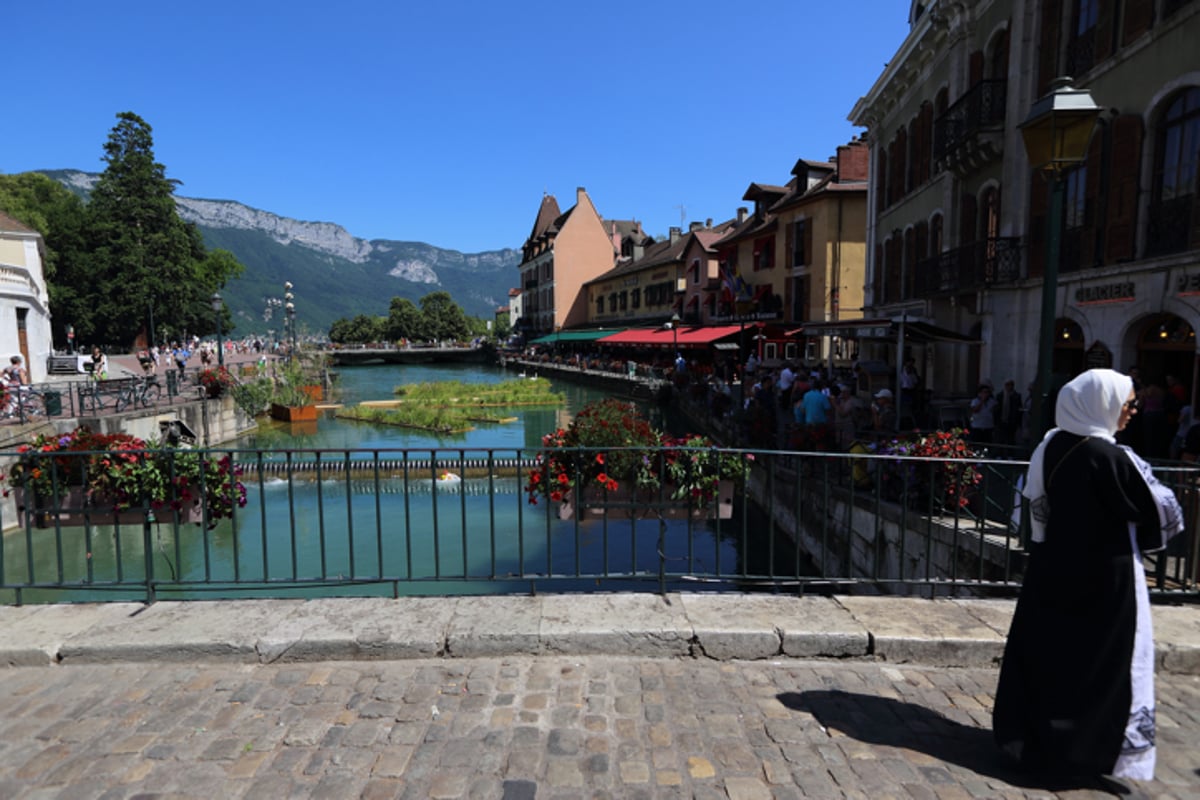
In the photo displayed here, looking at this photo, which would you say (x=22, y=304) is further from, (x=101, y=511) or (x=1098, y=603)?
(x=1098, y=603)

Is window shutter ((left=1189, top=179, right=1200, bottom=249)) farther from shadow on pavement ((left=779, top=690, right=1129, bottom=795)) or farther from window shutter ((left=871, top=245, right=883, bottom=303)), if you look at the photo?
window shutter ((left=871, top=245, right=883, bottom=303))

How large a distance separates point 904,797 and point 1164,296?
10.8 meters

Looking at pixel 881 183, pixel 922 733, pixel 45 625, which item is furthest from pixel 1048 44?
pixel 45 625

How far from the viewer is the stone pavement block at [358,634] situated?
4.14 metres

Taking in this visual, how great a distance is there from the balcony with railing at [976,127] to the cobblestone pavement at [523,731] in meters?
13.8

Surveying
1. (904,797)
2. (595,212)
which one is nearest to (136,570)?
(904,797)

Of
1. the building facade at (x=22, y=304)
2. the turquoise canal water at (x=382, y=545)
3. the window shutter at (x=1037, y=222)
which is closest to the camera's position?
the turquoise canal water at (x=382, y=545)

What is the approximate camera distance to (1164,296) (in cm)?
1020

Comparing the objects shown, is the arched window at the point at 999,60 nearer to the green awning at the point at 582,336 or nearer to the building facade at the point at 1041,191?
the building facade at the point at 1041,191

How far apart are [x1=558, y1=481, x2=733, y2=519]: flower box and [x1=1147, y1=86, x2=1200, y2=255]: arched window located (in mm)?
9324

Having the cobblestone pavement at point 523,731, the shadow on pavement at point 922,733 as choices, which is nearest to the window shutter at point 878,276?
the cobblestone pavement at point 523,731

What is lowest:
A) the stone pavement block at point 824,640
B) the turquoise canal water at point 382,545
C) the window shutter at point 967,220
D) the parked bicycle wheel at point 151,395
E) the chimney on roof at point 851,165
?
the turquoise canal water at point 382,545

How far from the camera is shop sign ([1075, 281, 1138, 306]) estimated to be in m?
10.9

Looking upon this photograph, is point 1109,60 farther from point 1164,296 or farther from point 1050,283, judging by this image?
point 1050,283
